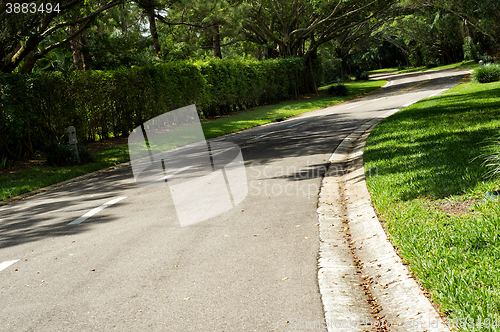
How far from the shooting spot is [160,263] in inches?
185

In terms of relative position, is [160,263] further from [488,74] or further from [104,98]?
[488,74]

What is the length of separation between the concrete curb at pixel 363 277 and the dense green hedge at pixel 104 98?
1037 cm

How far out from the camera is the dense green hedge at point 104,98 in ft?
42.7

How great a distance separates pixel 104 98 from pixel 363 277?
14751mm

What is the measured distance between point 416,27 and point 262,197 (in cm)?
6716

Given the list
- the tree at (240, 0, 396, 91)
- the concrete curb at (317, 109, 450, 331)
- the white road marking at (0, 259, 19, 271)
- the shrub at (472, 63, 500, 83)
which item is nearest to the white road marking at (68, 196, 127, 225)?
the white road marking at (0, 259, 19, 271)

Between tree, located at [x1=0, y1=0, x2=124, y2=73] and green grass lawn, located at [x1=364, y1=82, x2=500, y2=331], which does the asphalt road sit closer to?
green grass lawn, located at [x1=364, y1=82, x2=500, y2=331]

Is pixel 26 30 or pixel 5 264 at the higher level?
pixel 26 30

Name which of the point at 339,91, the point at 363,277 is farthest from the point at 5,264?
the point at 339,91

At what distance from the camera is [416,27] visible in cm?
6606

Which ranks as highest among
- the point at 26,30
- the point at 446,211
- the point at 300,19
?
the point at 300,19

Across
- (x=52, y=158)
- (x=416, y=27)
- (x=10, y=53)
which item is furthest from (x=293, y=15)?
(x=416, y=27)

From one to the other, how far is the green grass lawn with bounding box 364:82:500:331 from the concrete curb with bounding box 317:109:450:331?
124 millimetres

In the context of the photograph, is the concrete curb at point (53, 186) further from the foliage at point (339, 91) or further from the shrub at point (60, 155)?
the foliage at point (339, 91)
